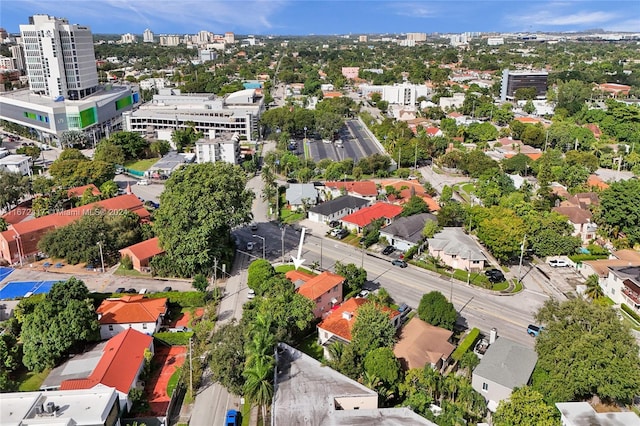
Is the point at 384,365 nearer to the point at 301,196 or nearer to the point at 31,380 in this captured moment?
the point at 31,380

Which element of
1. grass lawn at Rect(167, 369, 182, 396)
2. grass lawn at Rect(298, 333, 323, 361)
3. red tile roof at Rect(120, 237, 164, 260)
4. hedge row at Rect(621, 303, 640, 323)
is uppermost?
red tile roof at Rect(120, 237, 164, 260)

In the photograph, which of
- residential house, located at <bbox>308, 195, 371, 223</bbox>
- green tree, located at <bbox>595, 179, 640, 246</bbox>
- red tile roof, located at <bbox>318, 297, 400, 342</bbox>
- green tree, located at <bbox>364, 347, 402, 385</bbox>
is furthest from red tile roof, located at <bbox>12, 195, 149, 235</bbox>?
green tree, located at <bbox>595, 179, 640, 246</bbox>

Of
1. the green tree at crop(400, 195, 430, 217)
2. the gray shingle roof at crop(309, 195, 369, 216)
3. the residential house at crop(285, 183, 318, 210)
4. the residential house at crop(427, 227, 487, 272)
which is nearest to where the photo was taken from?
the residential house at crop(427, 227, 487, 272)

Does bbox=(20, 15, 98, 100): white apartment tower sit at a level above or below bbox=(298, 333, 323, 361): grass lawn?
above

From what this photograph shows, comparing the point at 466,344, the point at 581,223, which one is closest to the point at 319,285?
the point at 466,344

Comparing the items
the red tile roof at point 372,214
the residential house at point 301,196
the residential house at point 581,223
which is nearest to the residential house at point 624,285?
the residential house at point 581,223

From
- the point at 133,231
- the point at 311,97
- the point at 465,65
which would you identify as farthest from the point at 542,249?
the point at 465,65

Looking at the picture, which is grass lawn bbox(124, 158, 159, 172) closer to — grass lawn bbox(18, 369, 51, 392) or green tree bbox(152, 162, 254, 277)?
green tree bbox(152, 162, 254, 277)
